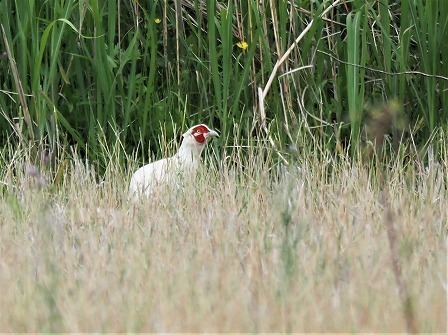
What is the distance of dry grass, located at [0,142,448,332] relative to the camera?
2.29 m

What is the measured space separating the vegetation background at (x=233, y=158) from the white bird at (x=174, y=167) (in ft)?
0.27

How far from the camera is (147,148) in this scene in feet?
16.2

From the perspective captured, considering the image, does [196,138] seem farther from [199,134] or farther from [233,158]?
[233,158]

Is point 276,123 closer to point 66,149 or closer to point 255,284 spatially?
point 66,149

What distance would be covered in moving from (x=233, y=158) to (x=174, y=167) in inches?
12.3

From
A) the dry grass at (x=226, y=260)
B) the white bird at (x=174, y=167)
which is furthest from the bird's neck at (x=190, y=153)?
the dry grass at (x=226, y=260)

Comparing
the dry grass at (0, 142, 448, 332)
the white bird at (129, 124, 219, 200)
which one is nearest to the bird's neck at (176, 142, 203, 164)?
the white bird at (129, 124, 219, 200)

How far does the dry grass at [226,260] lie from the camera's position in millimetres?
2295

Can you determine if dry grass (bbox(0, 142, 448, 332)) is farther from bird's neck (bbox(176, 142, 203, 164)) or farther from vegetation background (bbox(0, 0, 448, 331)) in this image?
bird's neck (bbox(176, 142, 203, 164))

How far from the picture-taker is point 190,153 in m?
4.38

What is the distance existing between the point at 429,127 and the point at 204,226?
1.81 metres

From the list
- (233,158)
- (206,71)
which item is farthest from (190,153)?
(206,71)

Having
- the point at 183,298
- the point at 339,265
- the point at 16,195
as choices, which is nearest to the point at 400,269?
the point at 339,265

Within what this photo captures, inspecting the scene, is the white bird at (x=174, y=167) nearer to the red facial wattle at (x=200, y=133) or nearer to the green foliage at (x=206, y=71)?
the red facial wattle at (x=200, y=133)
